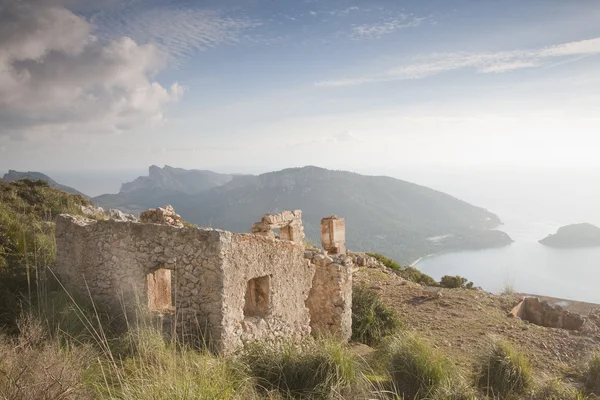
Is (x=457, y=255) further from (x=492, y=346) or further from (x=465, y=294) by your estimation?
(x=492, y=346)

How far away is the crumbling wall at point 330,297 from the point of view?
32.6 feet

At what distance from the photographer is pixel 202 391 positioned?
4.32 metres

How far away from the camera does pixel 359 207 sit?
6444 cm

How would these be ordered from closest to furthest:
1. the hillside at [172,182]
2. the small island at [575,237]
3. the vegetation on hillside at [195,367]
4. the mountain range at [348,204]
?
the vegetation on hillside at [195,367]
the small island at [575,237]
the mountain range at [348,204]
the hillside at [172,182]

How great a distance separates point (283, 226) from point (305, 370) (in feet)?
26.3

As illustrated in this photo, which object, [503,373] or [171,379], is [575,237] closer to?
[503,373]

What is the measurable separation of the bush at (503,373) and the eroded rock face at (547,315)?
7414 millimetres

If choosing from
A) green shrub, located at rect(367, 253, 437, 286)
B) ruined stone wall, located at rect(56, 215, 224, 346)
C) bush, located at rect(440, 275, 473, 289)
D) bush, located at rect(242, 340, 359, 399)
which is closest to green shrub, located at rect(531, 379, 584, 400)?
bush, located at rect(242, 340, 359, 399)

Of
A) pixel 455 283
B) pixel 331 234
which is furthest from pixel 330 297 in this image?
pixel 455 283

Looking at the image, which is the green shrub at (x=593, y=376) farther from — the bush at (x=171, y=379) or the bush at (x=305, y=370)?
the bush at (x=171, y=379)

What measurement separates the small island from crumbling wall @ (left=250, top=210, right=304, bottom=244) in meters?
47.7

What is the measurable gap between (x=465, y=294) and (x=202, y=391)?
499 inches

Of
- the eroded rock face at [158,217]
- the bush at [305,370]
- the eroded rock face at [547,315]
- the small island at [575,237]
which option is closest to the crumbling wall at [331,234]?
the eroded rock face at [547,315]

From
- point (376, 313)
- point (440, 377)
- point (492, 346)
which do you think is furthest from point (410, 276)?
point (440, 377)
